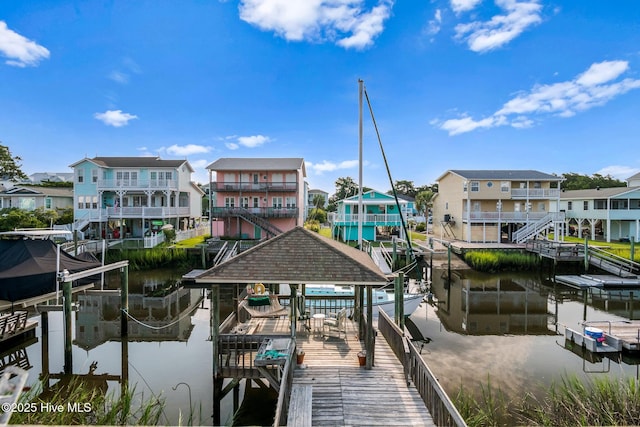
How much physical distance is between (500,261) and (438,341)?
17.2 metres

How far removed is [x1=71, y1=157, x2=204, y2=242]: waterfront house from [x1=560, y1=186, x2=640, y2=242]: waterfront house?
48.0m

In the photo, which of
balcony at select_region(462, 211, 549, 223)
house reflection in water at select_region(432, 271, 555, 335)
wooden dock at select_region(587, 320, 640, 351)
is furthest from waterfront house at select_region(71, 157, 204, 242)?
wooden dock at select_region(587, 320, 640, 351)

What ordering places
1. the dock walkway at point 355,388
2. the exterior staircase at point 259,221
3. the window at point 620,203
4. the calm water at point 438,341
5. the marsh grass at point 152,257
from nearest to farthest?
1. the dock walkway at point 355,388
2. the calm water at point 438,341
3. the marsh grass at point 152,257
4. the exterior staircase at point 259,221
5. the window at point 620,203

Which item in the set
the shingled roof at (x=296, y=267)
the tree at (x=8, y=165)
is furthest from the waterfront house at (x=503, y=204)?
the tree at (x=8, y=165)

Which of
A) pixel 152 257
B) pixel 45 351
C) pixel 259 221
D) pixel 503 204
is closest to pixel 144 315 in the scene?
pixel 45 351

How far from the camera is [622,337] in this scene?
12359mm

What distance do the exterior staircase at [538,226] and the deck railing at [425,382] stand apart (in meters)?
30.9

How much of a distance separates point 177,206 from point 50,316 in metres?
21.3

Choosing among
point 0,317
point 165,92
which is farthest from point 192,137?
point 0,317

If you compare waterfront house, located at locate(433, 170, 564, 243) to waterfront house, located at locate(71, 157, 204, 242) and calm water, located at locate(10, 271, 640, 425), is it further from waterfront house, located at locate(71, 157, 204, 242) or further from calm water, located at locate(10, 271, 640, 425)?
waterfront house, located at locate(71, 157, 204, 242)

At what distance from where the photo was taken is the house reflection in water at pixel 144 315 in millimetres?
13961

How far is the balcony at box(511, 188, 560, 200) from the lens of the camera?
112ft

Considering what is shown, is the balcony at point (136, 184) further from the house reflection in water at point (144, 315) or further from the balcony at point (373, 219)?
the balcony at point (373, 219)

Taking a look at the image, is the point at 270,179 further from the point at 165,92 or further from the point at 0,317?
the point at 0,317
